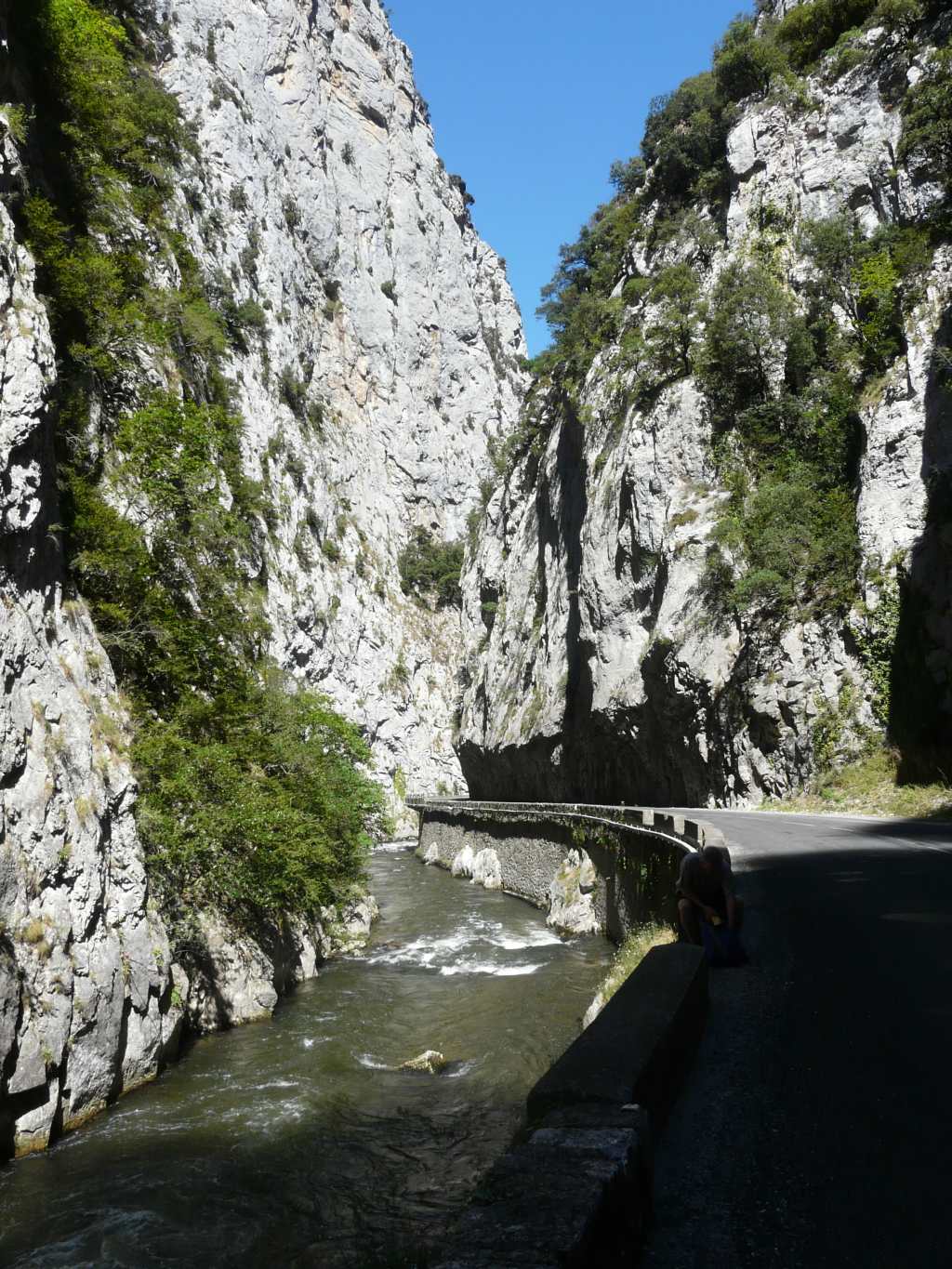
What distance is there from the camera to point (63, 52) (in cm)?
1612

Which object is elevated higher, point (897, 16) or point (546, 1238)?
point (897, 16)

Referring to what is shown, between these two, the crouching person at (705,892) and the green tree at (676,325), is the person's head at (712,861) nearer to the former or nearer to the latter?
the crouching person at (705,892)

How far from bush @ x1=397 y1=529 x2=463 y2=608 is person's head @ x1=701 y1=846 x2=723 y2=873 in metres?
65.3

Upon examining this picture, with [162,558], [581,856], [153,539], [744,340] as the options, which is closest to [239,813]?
[162,558]

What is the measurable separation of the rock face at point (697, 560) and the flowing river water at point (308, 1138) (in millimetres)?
12306

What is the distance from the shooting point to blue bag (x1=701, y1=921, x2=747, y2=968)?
20.0ft

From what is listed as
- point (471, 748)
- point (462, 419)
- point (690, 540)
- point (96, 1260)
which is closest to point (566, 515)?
point (690, 540)

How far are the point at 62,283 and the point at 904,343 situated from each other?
919 inches

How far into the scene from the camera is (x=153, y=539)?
51.8ft

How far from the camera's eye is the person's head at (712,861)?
6414mm

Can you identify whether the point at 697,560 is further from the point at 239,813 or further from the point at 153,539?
the point at 239,813

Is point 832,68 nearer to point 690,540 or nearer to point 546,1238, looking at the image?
point 690,540

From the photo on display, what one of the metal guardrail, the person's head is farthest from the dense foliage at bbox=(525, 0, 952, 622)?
the person's head

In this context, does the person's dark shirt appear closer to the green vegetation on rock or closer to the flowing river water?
the flowing river water
